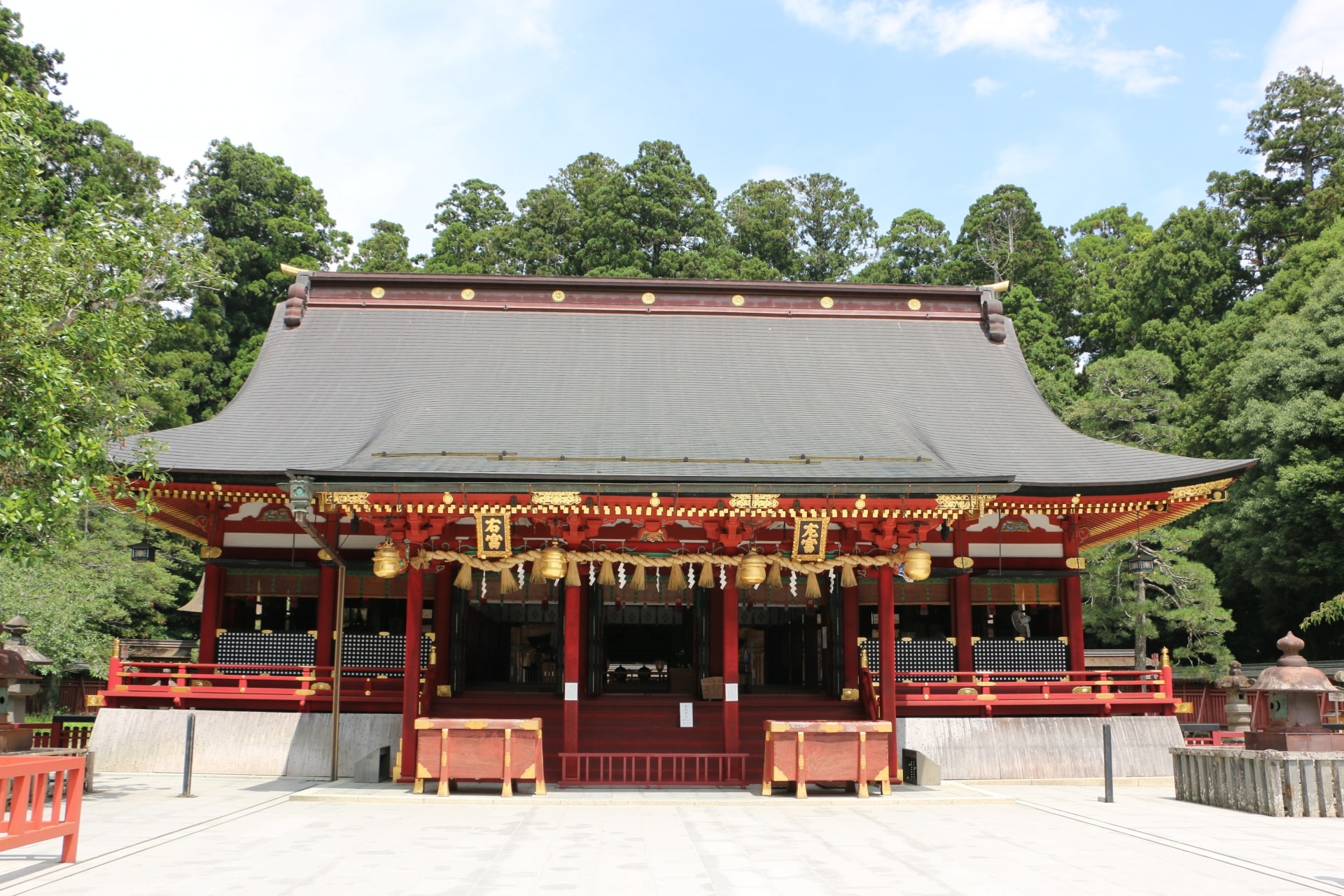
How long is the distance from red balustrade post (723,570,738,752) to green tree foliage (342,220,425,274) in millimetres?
35323

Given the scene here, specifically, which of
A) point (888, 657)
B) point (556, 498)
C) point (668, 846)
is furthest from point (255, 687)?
point (888, 657)

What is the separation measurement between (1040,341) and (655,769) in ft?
111

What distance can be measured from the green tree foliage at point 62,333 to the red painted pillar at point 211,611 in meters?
3.54

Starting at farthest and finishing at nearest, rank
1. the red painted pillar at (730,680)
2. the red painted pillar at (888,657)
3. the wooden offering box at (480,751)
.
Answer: the red painted pillar at (888,657) → the red painted pillar at (730,680) → the wooden offering box at (480,751)

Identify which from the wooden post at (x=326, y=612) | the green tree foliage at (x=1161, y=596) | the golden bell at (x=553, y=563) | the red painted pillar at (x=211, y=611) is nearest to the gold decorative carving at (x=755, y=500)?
the golden bell at (x=553, y=563)

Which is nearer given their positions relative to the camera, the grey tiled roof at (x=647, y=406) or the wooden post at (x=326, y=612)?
the grey tiled roof at (x=647, y=406)

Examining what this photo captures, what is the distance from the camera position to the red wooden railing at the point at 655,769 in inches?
514

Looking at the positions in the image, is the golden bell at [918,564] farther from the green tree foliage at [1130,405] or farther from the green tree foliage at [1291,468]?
the green tree foliage at [1130,405]

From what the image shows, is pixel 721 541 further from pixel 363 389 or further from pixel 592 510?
pixel 363 389

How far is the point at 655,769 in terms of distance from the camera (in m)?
13.7

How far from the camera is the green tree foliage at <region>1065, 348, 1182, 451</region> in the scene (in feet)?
96.0

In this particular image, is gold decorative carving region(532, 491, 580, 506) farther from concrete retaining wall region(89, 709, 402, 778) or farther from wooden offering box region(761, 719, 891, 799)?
concrete retaining wall region(89, 709, 402, 778)

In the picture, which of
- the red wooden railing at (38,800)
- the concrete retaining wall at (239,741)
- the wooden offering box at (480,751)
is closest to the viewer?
the red wooden railing at (38,800)

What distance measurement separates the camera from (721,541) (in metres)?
13.7
